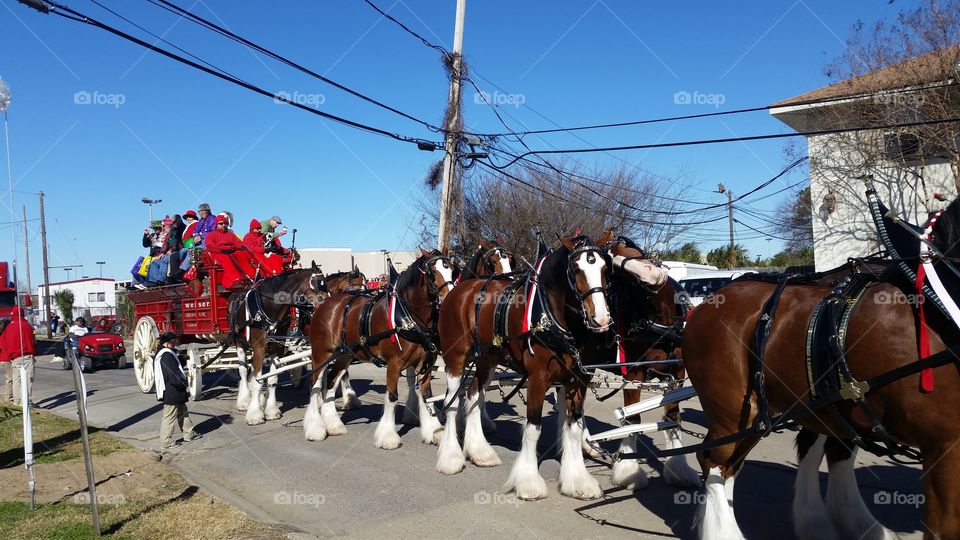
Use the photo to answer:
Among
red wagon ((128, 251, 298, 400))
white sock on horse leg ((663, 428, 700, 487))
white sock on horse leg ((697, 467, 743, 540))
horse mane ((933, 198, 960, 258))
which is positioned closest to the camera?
horse mane ((933, 198, 960, 258))

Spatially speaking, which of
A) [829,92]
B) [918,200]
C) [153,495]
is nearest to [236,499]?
[153,495]

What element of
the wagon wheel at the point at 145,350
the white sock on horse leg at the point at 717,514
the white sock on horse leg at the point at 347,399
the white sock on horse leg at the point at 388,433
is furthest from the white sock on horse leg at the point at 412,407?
the white sock on horse leg at the point at 717,514

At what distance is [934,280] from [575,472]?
3.91 metres

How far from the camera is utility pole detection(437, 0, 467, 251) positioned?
14.6m

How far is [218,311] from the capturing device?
13383 millimetres

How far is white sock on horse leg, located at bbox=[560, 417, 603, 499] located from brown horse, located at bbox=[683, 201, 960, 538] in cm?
175

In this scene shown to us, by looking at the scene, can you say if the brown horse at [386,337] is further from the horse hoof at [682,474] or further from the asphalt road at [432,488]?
the horse hoof at [682,474]

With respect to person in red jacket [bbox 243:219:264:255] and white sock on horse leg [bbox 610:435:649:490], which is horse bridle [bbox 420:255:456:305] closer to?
white sock on horse leg [bbox 610:435:649:490]

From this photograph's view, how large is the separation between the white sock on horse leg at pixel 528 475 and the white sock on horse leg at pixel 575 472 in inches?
9.2

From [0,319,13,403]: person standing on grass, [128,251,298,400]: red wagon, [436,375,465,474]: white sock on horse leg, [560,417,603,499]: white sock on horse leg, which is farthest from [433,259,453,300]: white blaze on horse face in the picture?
[0,319,13,403]: person standing on grass

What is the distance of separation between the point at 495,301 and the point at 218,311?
739 cm

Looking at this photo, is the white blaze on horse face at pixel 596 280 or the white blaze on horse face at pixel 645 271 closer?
the white blaze on horse face at pixel 596 280

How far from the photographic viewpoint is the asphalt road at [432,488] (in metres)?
5.91

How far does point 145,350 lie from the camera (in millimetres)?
14062
